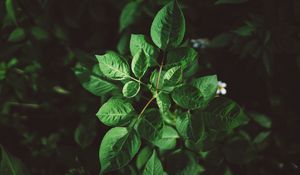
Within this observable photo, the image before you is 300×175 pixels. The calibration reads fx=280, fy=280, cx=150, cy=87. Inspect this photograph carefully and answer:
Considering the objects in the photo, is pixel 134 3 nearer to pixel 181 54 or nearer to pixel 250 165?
pixel 181 54

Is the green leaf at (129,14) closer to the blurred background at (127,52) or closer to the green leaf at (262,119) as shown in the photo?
the blurred background at (127,52)

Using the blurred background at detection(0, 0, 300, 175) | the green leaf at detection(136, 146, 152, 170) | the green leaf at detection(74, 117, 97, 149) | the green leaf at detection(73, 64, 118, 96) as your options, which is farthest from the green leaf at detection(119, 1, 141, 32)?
the green leaf at detection(136, 146, 152, 170)

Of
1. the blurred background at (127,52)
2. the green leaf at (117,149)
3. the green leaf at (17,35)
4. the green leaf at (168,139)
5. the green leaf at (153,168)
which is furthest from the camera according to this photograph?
the green leaf at (17,35)

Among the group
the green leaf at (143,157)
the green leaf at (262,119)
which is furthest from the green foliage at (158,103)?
the green leaf at (262,119)

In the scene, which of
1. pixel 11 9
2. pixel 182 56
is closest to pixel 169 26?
pixel 182 56

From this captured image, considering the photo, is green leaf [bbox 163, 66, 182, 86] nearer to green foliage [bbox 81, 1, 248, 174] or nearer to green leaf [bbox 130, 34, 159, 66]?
green foliage [bbox 81, 1, 248, 174]

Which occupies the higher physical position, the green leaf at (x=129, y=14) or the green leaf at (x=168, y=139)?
the green leaf at (x=129, y=14)

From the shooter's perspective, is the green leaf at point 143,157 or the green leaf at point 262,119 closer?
the green leaf at point 143,157

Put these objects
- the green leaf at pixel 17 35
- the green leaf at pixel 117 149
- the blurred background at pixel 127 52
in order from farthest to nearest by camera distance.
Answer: the green leaf at pixel 17 35 → the blurred background at pixel 127 52 → the green leaf at pixel 117 149
